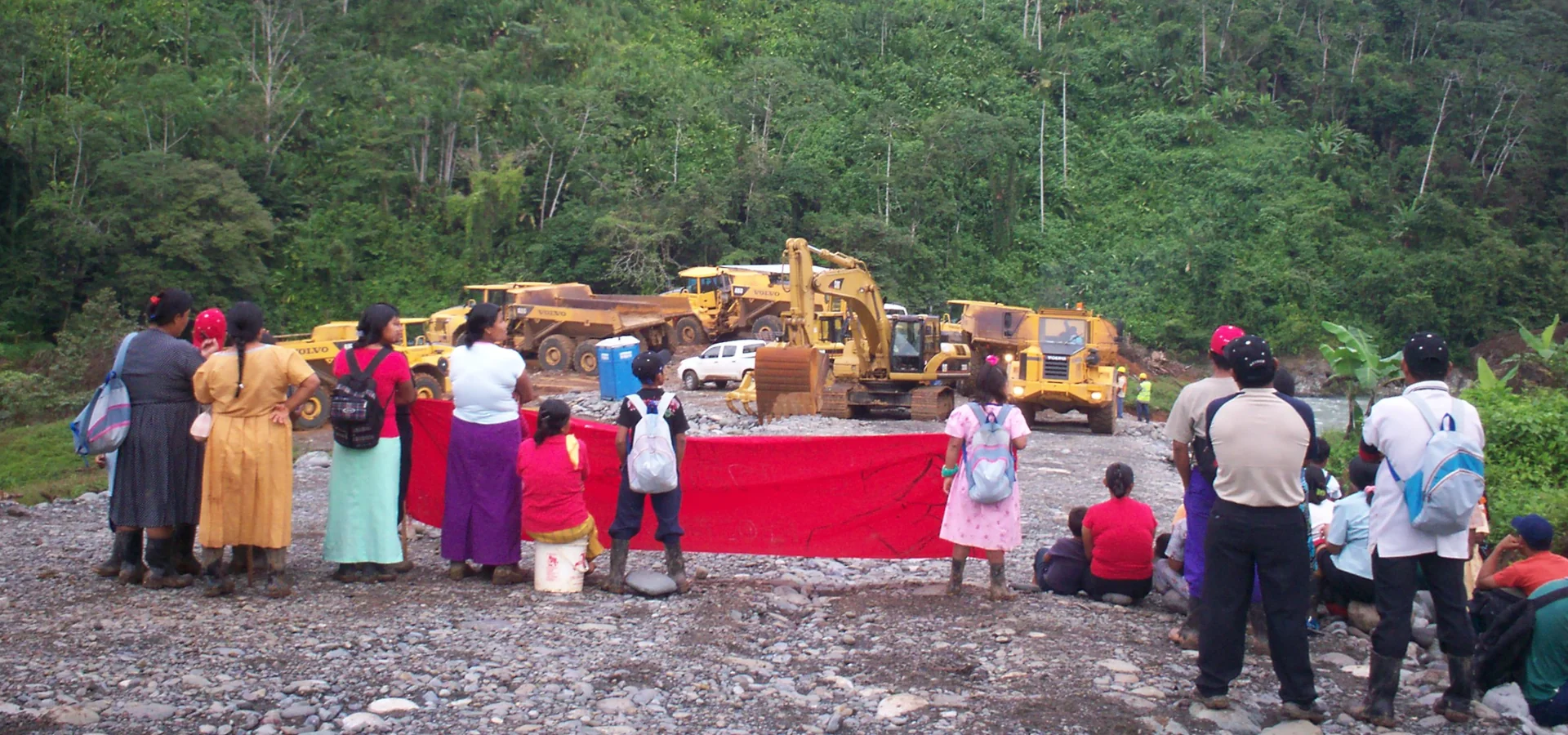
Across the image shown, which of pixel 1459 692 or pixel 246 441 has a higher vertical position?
pixel 246 441

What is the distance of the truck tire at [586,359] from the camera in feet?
96.2

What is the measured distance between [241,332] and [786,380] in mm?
Answer: 14123

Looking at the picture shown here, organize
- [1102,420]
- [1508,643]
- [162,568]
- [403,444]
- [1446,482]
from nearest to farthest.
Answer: [1446,482] → [1508,643] → [162,568] → [403,444] → [1102,420]

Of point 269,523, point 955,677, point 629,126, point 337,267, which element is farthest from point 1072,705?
point 629,126

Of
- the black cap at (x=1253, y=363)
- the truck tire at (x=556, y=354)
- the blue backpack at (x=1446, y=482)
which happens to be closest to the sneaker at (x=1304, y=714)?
the blue backpack at (x=1446, y=482)

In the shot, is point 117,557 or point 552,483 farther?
point 117,557

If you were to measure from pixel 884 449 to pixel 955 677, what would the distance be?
216cm

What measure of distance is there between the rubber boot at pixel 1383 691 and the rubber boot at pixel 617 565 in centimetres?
371

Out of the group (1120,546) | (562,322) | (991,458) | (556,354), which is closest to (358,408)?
(991,458)

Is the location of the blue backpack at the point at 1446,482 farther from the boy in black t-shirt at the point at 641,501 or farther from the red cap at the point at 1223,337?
the boy in black t-shirt at the point at 641,501

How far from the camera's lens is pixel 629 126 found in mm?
45844

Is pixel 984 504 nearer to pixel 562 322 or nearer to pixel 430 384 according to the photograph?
pixel 430 384

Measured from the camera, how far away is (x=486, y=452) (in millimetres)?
6664

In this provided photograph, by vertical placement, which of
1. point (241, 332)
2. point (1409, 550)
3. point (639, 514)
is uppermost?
point (241, 332)
